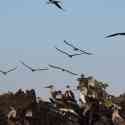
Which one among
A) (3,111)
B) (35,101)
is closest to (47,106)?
(35,101)

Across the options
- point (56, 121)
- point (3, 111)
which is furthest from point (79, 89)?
point (3, 111)

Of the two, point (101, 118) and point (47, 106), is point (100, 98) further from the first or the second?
point (47, 106)

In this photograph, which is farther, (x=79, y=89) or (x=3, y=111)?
(x=79, y=89)

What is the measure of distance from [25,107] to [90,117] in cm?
101

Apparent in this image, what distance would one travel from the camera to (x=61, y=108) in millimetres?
6359

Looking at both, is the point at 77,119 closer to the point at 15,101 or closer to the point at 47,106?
the point at 47,106

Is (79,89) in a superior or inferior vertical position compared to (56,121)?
superior

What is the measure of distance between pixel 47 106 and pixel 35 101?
0.22 m

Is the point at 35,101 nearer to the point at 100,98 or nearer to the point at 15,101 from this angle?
the point at 15,101

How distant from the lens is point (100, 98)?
255 inches

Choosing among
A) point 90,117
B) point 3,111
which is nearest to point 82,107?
point 90,117

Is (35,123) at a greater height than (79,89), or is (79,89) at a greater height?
(79,89)

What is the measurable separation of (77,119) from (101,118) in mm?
368

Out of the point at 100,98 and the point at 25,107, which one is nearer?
the point at 25,107
